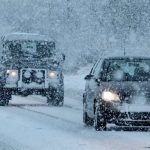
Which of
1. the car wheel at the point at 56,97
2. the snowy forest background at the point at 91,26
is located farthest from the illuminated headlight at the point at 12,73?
the snowy forest background at the point at 91,26

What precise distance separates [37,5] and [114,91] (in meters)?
51.0

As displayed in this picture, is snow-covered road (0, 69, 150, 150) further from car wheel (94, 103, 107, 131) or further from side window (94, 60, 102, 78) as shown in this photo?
side window (94, 60, 102, 78)

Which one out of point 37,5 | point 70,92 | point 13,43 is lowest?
point 70,92

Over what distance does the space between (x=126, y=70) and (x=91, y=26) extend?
1719 inches

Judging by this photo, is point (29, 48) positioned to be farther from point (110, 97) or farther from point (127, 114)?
point (127, 114)

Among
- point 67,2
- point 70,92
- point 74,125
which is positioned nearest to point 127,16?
point 67,2

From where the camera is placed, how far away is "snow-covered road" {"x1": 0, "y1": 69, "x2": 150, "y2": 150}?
1130 centimetres

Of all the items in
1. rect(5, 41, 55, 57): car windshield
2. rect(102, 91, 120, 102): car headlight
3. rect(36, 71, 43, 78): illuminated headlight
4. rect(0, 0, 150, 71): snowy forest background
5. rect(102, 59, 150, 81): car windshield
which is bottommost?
rect(102, 91, 120, 102): car headlight

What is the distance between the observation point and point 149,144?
38.4 feet

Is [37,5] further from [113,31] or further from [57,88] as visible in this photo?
[57,88]

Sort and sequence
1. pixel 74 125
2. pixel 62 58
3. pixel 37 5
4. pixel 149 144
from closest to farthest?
1. pixel 149 144
2. pixel 74 125
3. pixel 62 58
4. pixel 37 5

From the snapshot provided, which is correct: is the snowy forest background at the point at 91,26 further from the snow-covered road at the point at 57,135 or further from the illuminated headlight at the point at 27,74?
the snow-covered road at the point at 57,135

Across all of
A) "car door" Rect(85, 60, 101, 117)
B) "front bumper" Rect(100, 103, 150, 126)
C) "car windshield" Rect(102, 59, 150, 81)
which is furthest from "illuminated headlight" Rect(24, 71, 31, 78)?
"front bumper" Rect(100, 103, 150, 126)

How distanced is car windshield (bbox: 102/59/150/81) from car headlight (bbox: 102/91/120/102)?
21.4 inches
